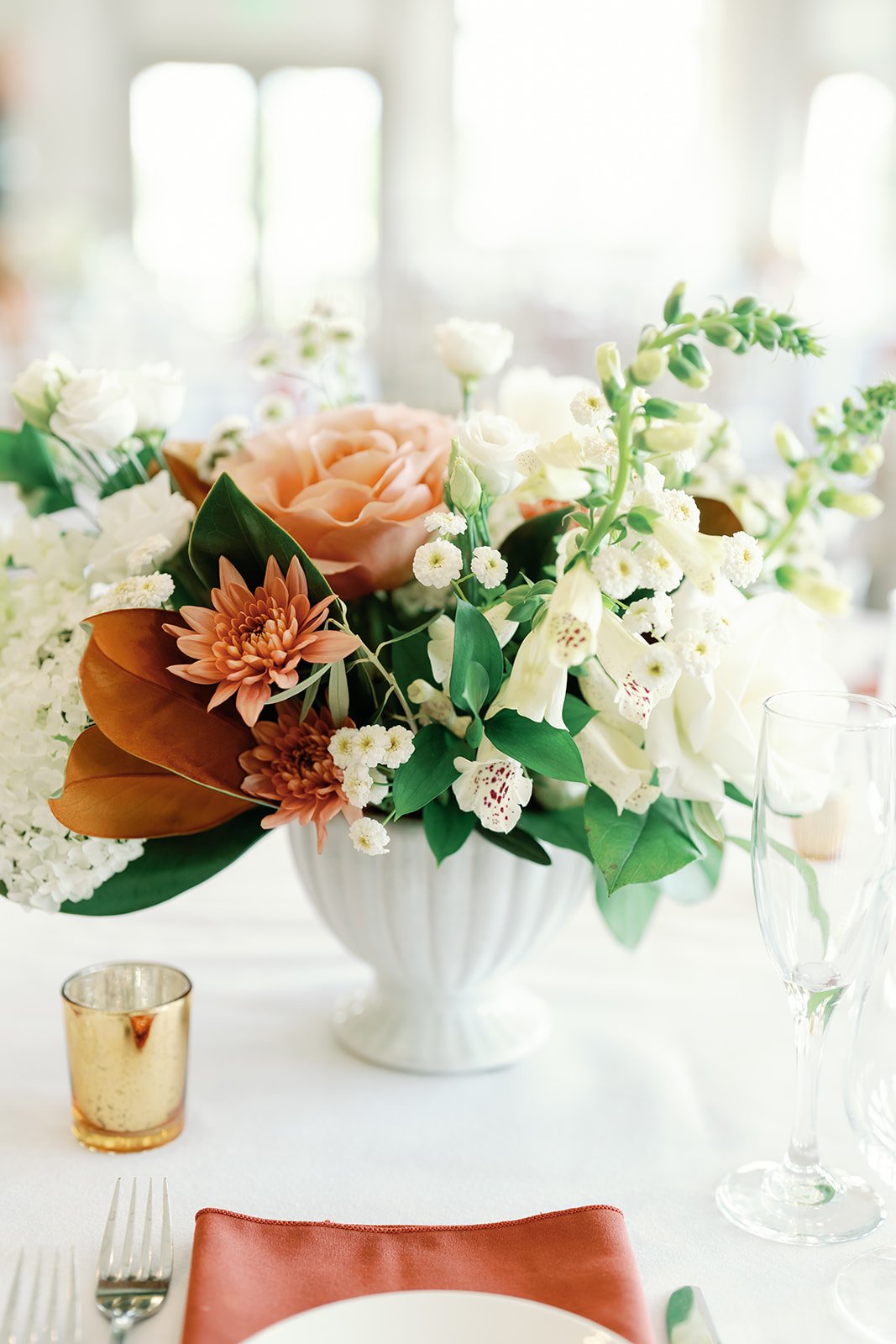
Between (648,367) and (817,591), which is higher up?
(648,367)

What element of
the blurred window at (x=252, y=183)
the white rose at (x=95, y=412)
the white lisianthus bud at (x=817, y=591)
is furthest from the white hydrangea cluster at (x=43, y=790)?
the blurred window at (x=252, y=183)

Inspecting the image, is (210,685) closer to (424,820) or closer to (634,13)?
(424,820)

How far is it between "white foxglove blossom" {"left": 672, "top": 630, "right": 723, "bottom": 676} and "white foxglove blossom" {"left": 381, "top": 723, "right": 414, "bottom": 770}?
13cm

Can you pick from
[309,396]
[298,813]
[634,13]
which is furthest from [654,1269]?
[634,13]

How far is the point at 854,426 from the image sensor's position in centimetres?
74

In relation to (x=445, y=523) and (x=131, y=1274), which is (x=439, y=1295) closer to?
(x=131, y=1274)

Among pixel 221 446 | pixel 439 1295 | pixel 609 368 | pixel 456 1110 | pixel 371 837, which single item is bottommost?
pixel 456 1110

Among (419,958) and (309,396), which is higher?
(309,396)

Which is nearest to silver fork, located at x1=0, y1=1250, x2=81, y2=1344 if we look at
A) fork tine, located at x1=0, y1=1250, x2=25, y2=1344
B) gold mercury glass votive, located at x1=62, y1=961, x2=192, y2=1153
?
fork tine, located at x1=0, y1=1250, x2=25, y2=1344

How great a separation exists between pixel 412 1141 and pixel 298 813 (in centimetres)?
21

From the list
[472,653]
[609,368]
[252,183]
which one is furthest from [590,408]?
[252,183]

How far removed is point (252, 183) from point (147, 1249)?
8.09m

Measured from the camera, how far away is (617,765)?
0.64 m

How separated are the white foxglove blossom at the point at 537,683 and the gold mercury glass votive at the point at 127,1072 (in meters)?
0.26
